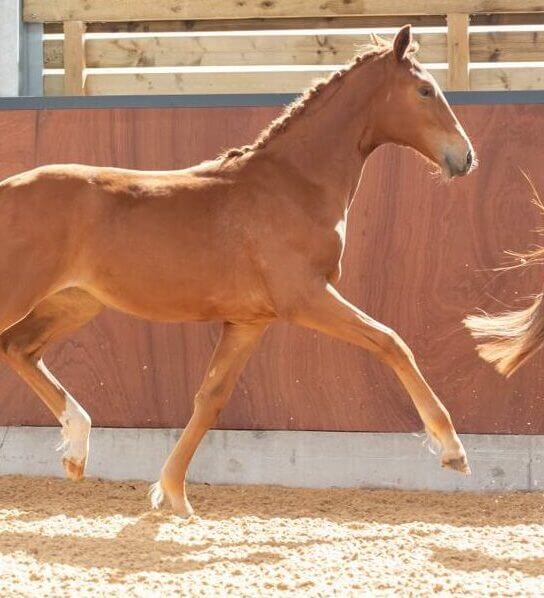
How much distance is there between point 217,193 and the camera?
488cm

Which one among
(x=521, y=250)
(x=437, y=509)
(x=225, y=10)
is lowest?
(x=437, y=509)

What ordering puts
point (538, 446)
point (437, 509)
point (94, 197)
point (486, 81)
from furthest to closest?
1. point (486, 81)
2. point (538, 446)
3. point (437, 509)
4. point (94, 197)

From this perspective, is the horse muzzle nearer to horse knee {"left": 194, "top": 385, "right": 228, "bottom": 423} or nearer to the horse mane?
the horse mane

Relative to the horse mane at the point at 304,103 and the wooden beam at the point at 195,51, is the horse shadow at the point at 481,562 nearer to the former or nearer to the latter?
the horse mane at the point at 304,103

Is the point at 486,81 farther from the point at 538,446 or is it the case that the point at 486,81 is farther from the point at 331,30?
the point at 538,446

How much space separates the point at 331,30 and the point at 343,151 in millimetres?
2832

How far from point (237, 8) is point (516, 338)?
3.56 m

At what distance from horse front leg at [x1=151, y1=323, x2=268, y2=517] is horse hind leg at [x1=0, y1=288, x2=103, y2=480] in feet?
1.43

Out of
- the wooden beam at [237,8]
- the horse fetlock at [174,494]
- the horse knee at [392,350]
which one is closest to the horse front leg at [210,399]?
the horse fetlock at [174,494]

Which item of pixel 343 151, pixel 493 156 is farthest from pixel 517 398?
pixel 343 151

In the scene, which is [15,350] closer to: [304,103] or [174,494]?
[174,494]

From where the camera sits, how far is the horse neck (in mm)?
4953

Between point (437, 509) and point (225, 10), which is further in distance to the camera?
point (225, 10)

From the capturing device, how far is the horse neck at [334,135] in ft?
16.3
